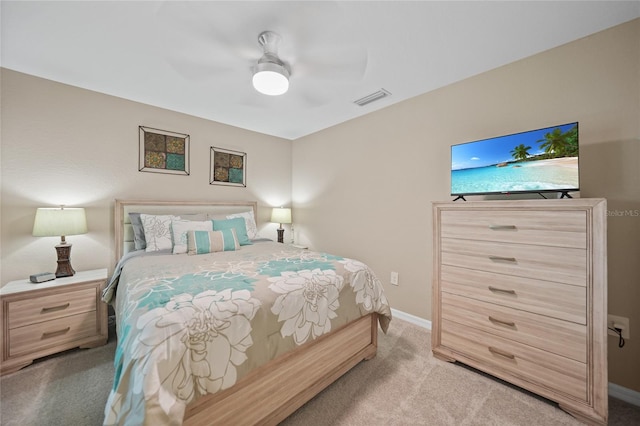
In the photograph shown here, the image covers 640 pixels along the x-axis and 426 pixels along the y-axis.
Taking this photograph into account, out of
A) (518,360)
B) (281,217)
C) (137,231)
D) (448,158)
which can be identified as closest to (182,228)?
(137,231)

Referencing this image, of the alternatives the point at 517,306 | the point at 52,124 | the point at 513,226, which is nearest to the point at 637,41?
the point at 513,226

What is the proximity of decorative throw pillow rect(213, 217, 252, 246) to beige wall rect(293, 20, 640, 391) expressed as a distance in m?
1.29

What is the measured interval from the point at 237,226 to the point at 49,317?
5.44ft

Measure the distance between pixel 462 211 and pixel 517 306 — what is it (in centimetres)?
72

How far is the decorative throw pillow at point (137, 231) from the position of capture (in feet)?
8.39

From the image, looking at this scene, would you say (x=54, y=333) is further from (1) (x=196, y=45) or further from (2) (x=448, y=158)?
(2) (x=448, y=158)

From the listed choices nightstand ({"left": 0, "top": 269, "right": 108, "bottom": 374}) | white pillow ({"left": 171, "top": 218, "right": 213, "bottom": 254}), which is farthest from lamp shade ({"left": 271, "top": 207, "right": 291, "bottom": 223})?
nightstand ({"left": 0, "top": 269, "right": 108, "bottom": 374})

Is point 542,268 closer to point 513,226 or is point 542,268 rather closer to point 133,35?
point 513,226

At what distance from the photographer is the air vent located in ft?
8.37

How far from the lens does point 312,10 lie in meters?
1.49

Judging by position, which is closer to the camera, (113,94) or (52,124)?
(52,124)

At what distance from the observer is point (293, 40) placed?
1.73 meters

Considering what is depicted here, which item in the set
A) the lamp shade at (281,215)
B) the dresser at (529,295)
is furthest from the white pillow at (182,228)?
the dresser at (529,295)

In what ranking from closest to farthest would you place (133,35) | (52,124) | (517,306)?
1. (517,306)
2. (133,35)
3. (52,124)
